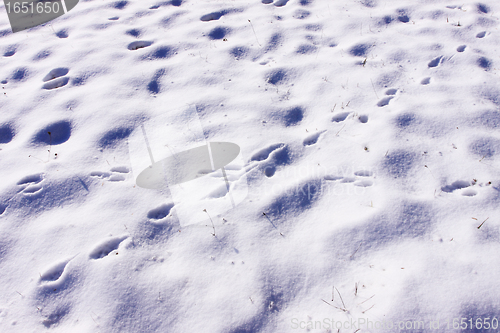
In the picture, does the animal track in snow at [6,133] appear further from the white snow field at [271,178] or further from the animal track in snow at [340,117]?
the animal track in snow at [340,117]

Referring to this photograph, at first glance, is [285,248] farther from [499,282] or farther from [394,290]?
[499,282]

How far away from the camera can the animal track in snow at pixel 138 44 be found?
4.03 meters

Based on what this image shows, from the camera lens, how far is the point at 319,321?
185 centimetres

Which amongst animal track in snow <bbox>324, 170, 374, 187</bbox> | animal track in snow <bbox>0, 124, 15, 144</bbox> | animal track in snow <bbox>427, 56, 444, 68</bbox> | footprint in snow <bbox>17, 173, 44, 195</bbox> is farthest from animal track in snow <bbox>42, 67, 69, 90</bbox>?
animal track in snow <bbox>427, 56, 444, 68</bbox>

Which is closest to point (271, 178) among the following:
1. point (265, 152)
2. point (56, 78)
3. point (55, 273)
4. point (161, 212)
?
point (265, 152)

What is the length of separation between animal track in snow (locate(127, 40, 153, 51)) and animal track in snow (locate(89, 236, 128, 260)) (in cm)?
276

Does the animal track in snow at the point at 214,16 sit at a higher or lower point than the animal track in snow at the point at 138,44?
higher

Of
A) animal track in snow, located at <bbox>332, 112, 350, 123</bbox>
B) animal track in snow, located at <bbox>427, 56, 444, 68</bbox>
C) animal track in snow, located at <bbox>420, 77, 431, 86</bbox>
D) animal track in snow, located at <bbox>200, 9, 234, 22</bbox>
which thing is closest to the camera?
animal track in snow, located at <bbox>332, 112, 350, 123</bbox>

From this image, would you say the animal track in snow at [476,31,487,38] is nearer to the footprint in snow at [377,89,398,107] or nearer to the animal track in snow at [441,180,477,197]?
the footprint in snow at [377,89,398,107]

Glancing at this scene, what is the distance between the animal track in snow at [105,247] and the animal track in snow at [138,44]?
9.04 ft

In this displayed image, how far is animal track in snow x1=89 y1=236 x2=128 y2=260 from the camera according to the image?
7.24ft

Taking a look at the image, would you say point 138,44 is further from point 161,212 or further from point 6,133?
point 161,212

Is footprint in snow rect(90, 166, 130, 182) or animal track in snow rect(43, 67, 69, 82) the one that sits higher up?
animal track in snow rect(43, 67, 69, 82)

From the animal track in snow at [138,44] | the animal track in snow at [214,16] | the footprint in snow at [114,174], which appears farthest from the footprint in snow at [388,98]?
the animal track in snow at [138,44]
